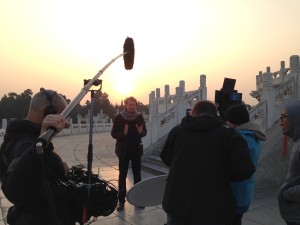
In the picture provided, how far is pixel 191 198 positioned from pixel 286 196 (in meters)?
0.83

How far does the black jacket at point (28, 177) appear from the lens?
4.48 feet

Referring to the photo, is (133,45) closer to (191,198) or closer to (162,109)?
(191,198)

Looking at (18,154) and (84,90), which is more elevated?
(84,90)

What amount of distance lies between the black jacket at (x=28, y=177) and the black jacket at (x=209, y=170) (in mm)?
934

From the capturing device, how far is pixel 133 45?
8.96 feet

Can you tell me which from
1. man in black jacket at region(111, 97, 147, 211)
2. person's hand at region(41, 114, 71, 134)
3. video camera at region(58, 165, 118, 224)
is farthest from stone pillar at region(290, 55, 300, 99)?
person's hand at region(41, 114, 71, 134)


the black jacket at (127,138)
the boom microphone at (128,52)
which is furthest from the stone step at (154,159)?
the boom microphone at (128,52)

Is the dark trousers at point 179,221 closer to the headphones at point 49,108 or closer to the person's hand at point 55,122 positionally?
the headphones at point 49,108

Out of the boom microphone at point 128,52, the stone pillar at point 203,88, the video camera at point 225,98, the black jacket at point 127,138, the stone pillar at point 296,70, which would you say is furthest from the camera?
the stone pillar at point 203,88

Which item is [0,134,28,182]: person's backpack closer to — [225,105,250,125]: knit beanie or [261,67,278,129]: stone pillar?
[225,105,250,125]: knit beanie

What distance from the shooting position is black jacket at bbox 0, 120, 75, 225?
53.8 inches

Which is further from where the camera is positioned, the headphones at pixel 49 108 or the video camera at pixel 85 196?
the video camera at pixel 85 196

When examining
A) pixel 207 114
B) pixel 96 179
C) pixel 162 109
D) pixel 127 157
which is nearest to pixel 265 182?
pixel 127 157

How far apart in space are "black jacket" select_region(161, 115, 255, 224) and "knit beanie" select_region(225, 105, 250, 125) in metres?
0.77
